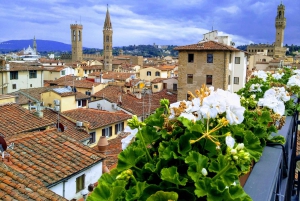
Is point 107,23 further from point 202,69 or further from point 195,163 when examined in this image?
point 195,163

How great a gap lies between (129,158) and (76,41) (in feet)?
412

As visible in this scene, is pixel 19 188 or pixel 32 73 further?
pixel 32 73

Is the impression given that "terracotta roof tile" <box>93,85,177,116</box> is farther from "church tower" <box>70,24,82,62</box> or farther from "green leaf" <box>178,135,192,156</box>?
"church tower" <box>70,24,82,62</box>

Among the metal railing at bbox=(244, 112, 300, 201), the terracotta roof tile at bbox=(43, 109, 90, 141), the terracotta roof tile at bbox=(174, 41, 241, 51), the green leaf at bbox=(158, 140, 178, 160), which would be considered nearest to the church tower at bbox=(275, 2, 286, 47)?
the terracotta roof tile at bbox=(174, 41, 241, 51)

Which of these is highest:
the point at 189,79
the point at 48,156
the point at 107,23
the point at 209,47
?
the point at 107,23

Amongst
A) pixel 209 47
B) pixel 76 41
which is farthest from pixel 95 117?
pixel 76 41

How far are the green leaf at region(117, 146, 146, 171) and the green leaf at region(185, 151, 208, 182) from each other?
0.84 ft

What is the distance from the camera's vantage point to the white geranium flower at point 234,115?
5.12ft

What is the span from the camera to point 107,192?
1.22 meters

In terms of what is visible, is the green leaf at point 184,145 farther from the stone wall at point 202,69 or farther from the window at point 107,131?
the stone wall at point 202,69

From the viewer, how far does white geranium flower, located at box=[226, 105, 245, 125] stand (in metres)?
1.56

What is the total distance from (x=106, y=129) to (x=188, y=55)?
1062cm

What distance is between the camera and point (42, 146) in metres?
9.91

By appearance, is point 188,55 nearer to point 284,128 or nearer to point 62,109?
point 62,109
